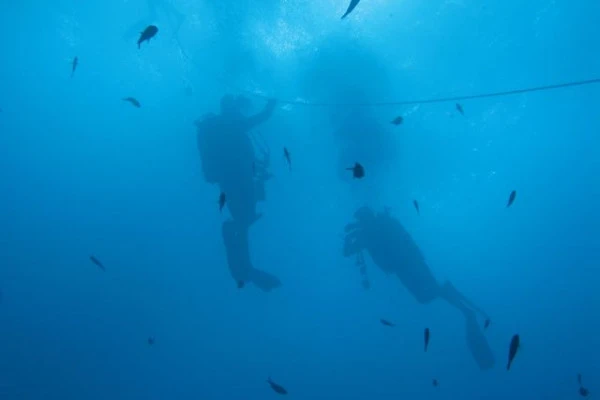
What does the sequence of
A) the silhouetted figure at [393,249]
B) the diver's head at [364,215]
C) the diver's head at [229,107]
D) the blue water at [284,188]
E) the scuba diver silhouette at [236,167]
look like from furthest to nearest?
the blue water at [284,188] → the diver's head at [364,215] → the silhouetted figure at [393,249] → the diver's head at [229,107] → the scuba diver silhouette at [236,167]

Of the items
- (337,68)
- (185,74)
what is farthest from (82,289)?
(337,68)

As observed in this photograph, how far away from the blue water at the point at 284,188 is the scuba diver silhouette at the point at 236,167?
32.8 ft

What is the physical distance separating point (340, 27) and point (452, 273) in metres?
34.8

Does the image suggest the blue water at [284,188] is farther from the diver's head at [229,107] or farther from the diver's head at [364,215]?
the diver's head at [364,215]

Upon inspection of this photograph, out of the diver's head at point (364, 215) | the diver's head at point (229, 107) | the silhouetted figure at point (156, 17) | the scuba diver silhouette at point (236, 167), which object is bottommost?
the scuba diver silhouette at point (236, 167)

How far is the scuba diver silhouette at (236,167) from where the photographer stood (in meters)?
9.87

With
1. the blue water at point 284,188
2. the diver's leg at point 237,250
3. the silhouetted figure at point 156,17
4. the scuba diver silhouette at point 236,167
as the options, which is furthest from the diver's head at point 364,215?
the silhouetted figure at point 156,17

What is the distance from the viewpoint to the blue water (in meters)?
19.4

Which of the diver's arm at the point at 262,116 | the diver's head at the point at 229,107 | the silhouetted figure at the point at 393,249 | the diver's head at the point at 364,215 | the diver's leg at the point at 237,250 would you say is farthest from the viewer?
the diver's head at the point at 364,215

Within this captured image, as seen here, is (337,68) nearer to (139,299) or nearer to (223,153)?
(223,153)

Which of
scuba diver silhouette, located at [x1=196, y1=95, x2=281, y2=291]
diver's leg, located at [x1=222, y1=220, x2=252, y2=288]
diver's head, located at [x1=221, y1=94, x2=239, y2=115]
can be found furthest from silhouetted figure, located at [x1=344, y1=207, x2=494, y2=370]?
diver's head, located at [x1=221, y1=94, x2=239, y2=115]

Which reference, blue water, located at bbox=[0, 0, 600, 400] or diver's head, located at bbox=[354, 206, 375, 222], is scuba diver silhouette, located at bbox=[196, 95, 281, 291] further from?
blue water, located at bbox=[0, 0, 600, 400]

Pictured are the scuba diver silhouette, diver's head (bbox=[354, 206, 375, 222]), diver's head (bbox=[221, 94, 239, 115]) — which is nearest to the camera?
the scuba diver silhouette

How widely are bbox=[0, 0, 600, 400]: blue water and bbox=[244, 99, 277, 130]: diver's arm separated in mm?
9908
